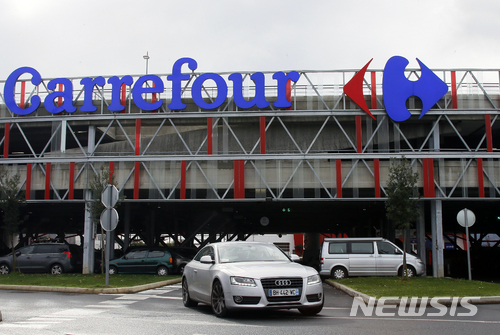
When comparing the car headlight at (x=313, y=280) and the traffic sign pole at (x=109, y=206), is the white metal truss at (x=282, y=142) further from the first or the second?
the car headlight at (x=313, y=280)

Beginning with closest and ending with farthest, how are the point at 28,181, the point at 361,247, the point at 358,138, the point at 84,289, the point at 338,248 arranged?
the point at 84,289, the point at 361,247, the point at 338,248, the point at 358,138, the point at 28,181

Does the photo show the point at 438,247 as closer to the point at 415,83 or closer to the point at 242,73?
the point at 415,83

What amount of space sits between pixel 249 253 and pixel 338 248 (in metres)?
12.2

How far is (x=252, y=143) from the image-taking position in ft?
89.6

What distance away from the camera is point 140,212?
3259 centimetres

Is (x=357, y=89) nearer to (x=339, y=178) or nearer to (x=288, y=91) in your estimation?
(x=288, y=91)

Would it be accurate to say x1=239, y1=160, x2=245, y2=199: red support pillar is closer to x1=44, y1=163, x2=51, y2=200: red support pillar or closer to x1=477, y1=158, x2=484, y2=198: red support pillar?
x1=44, y1=163, x2=51, y2=200: red support pillar

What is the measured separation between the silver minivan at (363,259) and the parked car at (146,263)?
733 cm

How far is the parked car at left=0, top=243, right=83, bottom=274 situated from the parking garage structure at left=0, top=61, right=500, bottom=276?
133 centimetres

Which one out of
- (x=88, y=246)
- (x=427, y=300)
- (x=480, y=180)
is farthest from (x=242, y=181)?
(x=427, y=300)

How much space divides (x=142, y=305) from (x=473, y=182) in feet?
62.7

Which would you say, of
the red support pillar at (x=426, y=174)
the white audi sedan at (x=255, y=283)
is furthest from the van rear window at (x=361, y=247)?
the white audi sedan at (x=255, y=283)

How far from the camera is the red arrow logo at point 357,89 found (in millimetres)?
25656

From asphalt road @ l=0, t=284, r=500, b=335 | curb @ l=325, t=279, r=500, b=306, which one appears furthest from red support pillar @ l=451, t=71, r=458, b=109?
asphalt road @ l=0, t=284, r=500, b=335
